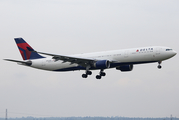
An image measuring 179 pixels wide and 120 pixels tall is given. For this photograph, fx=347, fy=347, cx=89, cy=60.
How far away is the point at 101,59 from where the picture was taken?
6278 cm

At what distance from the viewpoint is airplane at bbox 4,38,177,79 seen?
192 ft

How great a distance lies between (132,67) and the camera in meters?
67.9

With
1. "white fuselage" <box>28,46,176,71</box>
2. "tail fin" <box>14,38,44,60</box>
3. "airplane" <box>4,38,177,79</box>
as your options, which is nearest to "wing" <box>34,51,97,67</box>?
"airplane" <box>4,38,177,79</box>

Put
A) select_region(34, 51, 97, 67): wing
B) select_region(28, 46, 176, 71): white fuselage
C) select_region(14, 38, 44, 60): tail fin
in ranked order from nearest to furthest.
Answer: select_region(28, 46, 176, 71): white fuselage, select_region(34, 51, 97, 67): wing, select_region(14, 38, 44, 60): tail fin

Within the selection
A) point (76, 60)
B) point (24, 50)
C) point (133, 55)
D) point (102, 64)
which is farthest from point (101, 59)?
point (24, 50)

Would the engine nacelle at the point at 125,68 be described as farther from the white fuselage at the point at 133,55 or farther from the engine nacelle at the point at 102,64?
the engine nacelle at the point at 102,64

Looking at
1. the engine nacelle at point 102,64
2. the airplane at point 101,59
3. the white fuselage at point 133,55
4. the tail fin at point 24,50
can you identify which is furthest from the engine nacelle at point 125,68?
the tail fin at point 24,50

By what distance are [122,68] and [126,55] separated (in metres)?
7.76

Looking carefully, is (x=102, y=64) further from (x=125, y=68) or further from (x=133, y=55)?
(x=125, y=68)

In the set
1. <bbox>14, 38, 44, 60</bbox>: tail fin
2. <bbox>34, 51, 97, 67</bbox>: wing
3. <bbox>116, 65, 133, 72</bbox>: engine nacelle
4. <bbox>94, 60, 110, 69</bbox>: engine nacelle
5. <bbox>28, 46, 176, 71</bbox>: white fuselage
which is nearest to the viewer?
<bbox>28, 46, 176, 71</bbox>: white fuselage

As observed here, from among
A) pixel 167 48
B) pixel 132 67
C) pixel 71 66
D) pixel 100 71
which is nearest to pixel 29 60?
pixel 71 66

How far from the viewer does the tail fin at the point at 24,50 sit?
71812 mm

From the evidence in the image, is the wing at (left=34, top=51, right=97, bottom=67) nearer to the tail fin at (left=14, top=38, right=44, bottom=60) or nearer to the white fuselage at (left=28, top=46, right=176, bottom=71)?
the white fuselage at (left=28, top=46, right=176, bottom=71)

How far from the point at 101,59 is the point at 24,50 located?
19379 mm
